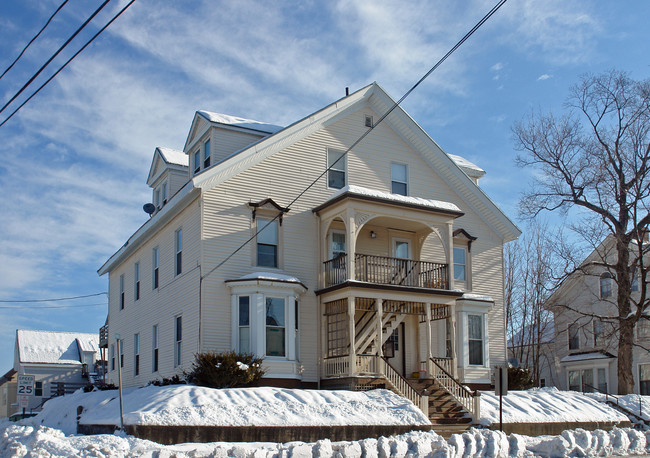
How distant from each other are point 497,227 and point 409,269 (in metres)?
5.36

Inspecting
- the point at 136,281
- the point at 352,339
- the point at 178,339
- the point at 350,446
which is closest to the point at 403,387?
the point at 352,339

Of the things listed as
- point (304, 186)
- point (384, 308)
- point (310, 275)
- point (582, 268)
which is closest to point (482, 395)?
point (384, 308)

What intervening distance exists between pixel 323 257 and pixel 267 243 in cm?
193

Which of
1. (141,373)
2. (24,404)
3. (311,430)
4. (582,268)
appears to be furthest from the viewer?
(582,268)

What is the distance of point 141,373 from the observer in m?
27.5

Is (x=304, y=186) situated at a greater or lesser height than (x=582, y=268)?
greater

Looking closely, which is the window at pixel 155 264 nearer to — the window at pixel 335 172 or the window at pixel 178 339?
the window at pixel 178 339

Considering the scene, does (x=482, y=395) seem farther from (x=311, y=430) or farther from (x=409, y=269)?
(x=311, y=430)

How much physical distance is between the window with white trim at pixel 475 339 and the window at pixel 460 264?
1.50 metres

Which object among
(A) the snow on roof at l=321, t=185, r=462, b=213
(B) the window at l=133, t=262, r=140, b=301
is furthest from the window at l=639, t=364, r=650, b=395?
(B) the window at l=133, t=262, r=140, b=301

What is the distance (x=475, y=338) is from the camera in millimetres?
27094

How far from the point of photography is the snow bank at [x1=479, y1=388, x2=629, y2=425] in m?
22.1

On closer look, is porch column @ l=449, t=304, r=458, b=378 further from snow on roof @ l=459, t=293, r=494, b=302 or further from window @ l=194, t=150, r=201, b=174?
window @ l=194, t=150, r=201, b=174

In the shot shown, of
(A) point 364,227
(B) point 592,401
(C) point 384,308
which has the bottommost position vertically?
(B) point 592,401
